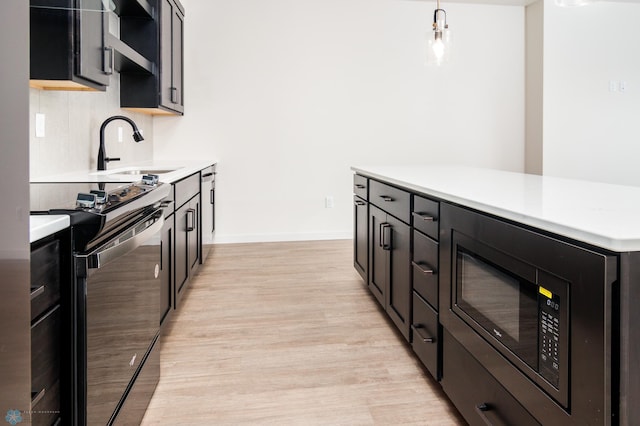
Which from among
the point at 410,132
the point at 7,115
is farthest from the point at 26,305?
the point at 410,132

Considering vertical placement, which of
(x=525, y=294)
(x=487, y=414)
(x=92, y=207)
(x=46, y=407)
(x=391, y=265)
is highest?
(x=92, y=207)

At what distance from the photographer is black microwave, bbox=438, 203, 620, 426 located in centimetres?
94

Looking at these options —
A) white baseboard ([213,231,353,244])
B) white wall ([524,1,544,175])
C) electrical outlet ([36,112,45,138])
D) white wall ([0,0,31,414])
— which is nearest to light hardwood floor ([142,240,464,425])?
electrical outlet ([36,112,45,138])

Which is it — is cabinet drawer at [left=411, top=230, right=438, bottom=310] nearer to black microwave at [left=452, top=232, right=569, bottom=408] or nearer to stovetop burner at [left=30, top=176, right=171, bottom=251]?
black microwave at [left=452, top=232, right=569, bottom=408]

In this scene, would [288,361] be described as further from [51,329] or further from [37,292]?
[37,292]

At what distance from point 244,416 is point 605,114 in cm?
542

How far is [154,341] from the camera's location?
1900mm

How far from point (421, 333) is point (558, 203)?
951 mm

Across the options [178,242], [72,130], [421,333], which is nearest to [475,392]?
[421,333]

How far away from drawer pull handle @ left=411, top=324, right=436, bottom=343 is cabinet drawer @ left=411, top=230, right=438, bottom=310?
0.47 ft

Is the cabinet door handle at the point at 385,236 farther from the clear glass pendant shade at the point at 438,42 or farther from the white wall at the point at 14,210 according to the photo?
the white wall at the point at 14,210

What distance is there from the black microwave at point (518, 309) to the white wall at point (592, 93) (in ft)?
14.3

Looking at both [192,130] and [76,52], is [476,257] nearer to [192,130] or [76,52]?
[76,52]

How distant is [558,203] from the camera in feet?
4.37
